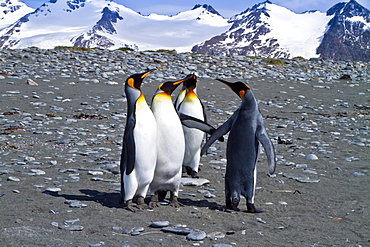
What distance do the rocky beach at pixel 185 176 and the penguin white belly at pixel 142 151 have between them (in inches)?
9.9

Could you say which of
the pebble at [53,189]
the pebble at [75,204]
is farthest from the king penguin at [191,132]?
the pebble at [75,204]

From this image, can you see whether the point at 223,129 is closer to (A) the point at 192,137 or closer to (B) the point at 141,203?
(B) the point at 141,203

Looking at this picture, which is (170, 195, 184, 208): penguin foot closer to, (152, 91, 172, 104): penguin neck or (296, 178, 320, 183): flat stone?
(152, 91, 172, 104): penguin neck

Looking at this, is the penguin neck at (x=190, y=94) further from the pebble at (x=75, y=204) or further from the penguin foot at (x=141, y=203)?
the pebble at (x=75, y=204)

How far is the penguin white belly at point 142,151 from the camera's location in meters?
3.90

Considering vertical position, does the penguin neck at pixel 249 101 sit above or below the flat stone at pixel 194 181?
above

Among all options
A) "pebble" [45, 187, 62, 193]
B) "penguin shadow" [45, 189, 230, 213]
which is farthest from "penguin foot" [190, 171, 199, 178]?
"pebble" [45, 187, 62, 193]

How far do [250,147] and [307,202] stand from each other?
743 mm

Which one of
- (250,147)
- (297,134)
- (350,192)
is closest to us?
(250,147)

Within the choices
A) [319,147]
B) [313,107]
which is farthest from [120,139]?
[313,107]

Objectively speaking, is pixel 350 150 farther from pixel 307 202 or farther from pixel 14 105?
pixel 14 105

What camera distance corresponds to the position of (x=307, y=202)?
4.26 metres

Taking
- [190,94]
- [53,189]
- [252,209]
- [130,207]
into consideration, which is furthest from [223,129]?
[53,189]

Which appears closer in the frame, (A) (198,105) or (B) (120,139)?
(A) (198,105)
